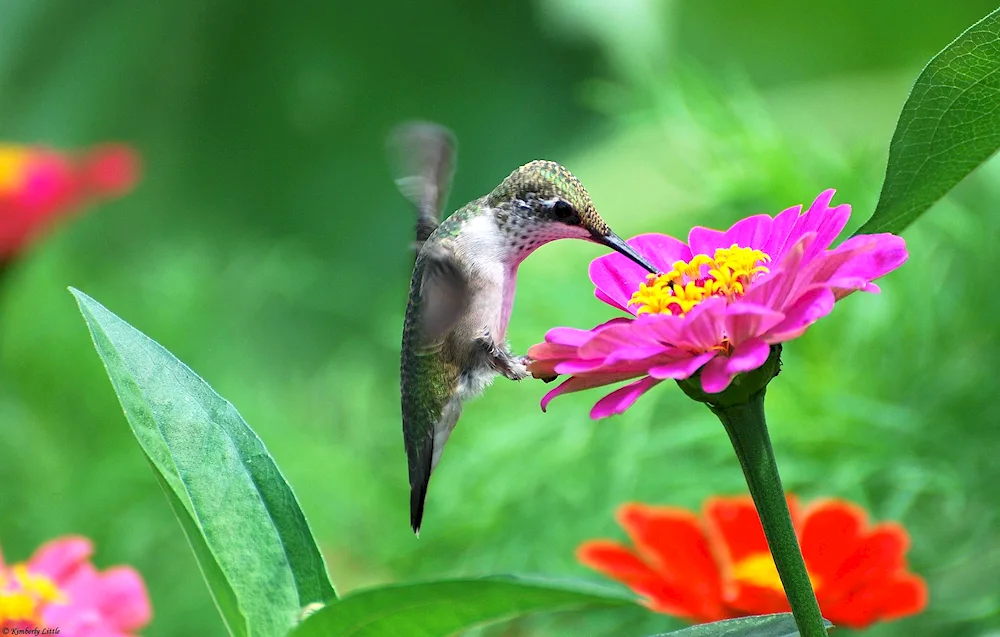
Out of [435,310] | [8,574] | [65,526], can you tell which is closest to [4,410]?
[65,526]

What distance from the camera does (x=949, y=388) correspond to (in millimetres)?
710

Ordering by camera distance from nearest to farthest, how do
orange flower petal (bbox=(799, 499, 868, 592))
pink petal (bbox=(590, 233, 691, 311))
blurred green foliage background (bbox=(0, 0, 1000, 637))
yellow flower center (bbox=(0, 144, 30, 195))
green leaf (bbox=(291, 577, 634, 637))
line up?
1. green leaf (bbox=(291, 577, 634, 637))
2. pink petal (bbox=(590, 233, 691, 311))
3. orange flower petal (bbox=(799, 499, 868, 592))
4. blurred green foliage background (bbox=(0, 0, 1000, 637))
5. yellow flower center (bbox=(0, 144, 30, 195))

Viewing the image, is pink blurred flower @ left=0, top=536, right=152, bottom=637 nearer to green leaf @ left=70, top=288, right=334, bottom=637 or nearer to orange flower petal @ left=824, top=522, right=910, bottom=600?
green leaf @ left=70, top=288, right=334, bottom=637

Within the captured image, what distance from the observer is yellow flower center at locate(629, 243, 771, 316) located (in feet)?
0.97

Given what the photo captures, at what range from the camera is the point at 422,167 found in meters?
0.44

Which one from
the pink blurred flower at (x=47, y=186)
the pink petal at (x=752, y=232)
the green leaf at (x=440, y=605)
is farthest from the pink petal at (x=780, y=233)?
the pink blurred flower at (x=47, y=186)

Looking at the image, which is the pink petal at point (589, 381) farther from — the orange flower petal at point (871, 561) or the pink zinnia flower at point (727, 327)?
the orange flower petal at point (871, 561)

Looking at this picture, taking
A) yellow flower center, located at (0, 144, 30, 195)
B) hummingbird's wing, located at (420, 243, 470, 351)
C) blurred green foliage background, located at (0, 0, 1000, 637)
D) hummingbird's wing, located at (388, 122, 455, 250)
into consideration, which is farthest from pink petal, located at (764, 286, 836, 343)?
yellow flower center, located at (0, 144, 30, 195)

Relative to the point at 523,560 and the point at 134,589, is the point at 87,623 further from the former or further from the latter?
the point at 523,560

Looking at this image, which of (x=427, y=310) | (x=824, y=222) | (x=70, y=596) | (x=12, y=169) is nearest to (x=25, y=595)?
(x=70, y=596)

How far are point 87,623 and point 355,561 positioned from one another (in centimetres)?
56

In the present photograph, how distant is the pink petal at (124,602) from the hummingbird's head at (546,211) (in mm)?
161

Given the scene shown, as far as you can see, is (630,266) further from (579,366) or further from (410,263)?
(410,263)

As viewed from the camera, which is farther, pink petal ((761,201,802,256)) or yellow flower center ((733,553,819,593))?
yellow flower center ((733,553,819,593))
